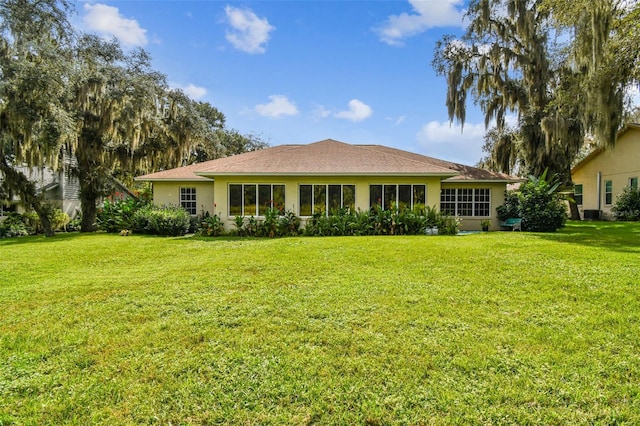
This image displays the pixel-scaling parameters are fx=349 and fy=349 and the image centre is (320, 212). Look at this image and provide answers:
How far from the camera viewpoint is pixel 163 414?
260cm

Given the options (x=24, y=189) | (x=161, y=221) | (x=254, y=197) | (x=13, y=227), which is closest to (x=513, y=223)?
(x=254, y=197)

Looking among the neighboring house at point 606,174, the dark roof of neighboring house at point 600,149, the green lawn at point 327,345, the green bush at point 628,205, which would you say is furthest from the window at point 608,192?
the green lawn at point 327,345

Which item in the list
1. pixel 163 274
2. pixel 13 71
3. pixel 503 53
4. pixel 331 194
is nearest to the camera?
pixel 163 274

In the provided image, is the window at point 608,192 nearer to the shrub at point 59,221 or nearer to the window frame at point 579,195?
the window frame at point 579,195

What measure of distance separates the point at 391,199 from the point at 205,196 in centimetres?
886

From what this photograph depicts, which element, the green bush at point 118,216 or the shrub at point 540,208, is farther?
the green bush at point 118,216

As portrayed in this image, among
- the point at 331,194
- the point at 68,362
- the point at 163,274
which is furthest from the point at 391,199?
the point at 68,362

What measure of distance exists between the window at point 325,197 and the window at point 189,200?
5.97 m

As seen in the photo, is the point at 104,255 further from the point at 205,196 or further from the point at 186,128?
the point at 186,128

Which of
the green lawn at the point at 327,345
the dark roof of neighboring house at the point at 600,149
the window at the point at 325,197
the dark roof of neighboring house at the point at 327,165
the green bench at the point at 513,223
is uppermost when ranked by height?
the dark roof of neighboring house at the point at 600,149

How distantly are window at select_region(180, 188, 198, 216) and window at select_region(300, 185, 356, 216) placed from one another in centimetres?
597

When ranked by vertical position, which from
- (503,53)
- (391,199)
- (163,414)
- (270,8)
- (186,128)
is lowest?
(163,414)

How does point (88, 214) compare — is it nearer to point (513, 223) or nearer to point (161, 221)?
point (161, 221)

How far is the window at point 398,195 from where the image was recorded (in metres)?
14.4
